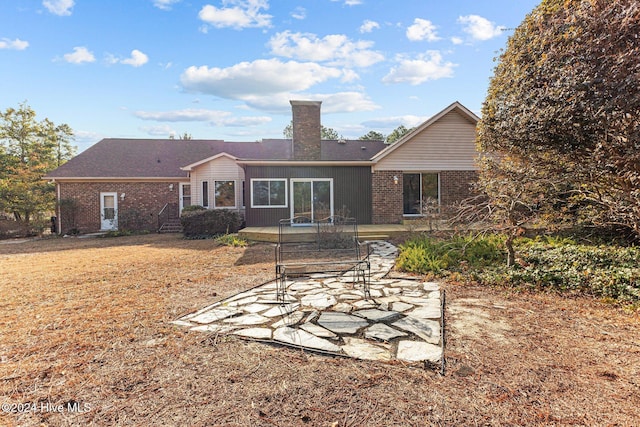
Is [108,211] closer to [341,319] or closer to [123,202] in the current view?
[123,202]

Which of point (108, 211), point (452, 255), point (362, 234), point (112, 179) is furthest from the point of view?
point (108, 211)

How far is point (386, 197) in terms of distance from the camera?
13.9 m

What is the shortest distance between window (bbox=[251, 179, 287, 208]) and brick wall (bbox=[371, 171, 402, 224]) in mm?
3819

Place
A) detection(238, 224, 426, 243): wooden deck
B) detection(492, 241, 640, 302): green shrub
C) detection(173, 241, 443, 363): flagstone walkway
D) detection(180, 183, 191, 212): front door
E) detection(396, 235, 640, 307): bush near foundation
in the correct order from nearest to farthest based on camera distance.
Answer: detection(173, 241, 443, 363): flagstone walkway
detection(492, 241, 640, 302): green shrub
detection(396, 235, 640, 307): bush near foundation
detection(238, 224, 426, 243): wooden deck
detection(180, 183, 191, 212): front door

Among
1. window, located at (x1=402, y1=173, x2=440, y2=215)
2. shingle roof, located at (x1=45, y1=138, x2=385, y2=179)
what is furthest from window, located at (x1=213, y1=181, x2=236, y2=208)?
window, located at (x1=402, y1=173, x2=440, y2=215)

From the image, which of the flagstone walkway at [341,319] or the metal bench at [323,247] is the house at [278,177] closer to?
the metal bench at [323,247]

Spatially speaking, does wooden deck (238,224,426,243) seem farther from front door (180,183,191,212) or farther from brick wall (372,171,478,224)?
front door (180,183,191,212)

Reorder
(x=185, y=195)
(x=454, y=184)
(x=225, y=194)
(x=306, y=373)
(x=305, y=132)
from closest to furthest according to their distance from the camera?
(x=306, y=373) → (x=454, y=184) → (x=305, y=132) → (x=225, y=194) → (x=185, y=195)

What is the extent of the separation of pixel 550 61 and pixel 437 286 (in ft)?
12.7

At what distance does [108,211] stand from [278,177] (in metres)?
10.0

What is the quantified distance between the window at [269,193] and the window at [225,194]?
2.74 meters

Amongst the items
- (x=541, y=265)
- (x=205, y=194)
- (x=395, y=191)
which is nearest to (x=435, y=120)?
(x=395, y=191)

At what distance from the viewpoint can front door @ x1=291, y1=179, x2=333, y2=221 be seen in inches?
544

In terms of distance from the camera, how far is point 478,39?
8.05 metres
